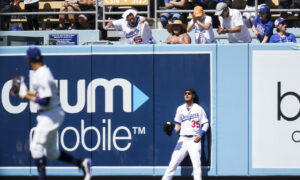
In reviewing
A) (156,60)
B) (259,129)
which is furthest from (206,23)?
(259,129)

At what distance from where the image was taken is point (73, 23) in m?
16.9

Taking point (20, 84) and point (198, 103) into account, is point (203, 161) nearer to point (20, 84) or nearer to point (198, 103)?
point (198, 103)

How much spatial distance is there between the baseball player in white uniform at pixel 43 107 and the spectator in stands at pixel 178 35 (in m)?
3.58

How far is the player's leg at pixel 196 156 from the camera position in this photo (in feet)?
39.9

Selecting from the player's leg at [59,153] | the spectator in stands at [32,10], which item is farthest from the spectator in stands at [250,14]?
the player's leg at [59,153]

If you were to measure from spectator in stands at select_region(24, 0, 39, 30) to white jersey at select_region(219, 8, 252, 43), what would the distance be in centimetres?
560

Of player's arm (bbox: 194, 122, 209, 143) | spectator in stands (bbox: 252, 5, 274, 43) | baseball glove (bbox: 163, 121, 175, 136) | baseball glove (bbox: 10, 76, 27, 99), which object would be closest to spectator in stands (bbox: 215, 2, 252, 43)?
spectator in stands (bbox: 252, 5, 274, 43)

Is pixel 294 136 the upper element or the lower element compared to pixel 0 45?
lower

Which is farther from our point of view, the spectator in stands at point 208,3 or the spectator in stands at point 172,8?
the spectator in stands at point 208,3

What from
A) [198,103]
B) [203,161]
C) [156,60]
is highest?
[156,60]

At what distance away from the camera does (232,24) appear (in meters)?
13.5

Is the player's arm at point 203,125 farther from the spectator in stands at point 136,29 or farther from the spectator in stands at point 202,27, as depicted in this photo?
the spectator in stands at point 136,29

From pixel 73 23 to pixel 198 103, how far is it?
17.6 ft

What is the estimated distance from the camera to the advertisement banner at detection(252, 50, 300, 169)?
41.5 feet
